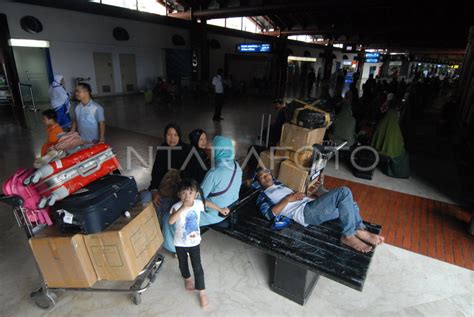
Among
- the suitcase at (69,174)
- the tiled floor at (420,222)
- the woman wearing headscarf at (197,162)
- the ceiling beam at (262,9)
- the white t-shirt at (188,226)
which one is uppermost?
the ceiling beam at (262,9)

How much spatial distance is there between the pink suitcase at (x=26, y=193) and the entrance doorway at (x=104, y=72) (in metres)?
13.0

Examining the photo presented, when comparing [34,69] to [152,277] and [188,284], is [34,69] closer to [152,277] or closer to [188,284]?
[152,277]

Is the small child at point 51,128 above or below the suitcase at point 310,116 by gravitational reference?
below

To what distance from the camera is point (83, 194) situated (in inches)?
78.7

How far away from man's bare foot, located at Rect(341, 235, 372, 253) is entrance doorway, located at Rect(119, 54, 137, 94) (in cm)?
1440

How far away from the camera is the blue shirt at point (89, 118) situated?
3.65 metres

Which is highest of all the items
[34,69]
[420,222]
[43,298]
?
[34,69]

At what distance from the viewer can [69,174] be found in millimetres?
1992

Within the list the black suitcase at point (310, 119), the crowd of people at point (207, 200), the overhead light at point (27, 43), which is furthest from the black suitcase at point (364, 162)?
the overhead light at point (27, 43)

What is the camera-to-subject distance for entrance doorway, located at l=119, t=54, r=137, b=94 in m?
14.1

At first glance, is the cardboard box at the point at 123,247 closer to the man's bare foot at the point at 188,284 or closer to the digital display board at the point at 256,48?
the man's bare foot at the point at 188,284

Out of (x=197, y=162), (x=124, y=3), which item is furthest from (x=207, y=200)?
(x=124, y=3)

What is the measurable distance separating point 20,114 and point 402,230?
37.1ft

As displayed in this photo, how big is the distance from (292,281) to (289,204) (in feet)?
2.18
